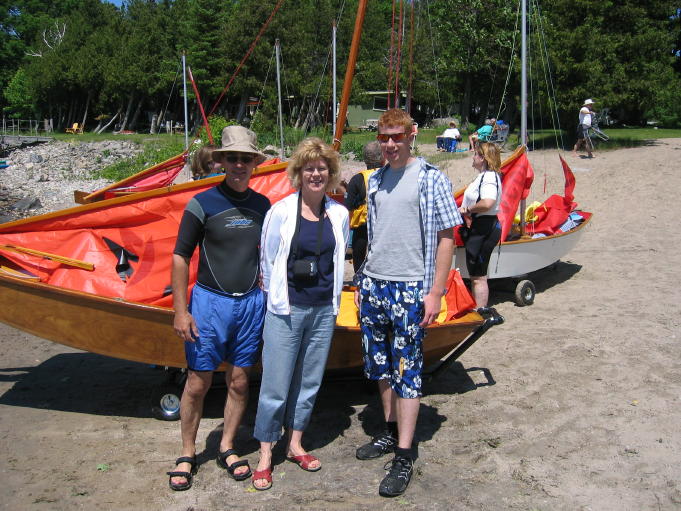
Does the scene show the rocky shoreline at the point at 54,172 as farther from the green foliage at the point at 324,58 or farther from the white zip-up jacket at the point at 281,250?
the white zip-up jacket at the point at 281,250

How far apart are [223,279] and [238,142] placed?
742 millimetres

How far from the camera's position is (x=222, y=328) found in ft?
11.3

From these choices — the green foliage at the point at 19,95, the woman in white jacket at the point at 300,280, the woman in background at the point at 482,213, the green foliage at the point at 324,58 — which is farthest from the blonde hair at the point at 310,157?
the green foliage at the point at 19,95

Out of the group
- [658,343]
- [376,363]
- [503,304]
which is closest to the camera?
[376,363]

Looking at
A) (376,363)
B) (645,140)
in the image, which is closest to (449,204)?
(376,363)

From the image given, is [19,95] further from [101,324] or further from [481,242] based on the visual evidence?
[101,324]

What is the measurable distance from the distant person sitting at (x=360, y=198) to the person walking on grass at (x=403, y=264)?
99 cm

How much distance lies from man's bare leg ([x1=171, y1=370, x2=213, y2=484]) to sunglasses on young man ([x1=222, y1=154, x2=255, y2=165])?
1.16 metres

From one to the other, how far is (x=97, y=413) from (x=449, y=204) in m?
3.07

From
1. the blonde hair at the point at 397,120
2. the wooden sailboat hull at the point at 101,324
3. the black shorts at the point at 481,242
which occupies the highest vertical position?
the blonde hair at the point at 397,120

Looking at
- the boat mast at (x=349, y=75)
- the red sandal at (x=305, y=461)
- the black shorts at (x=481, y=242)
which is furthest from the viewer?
the boat mast at (x=349, y=75)

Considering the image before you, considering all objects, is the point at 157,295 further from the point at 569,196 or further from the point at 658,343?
the point at 569,196

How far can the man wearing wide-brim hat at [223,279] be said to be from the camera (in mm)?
3354

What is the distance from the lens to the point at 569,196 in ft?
29.3
